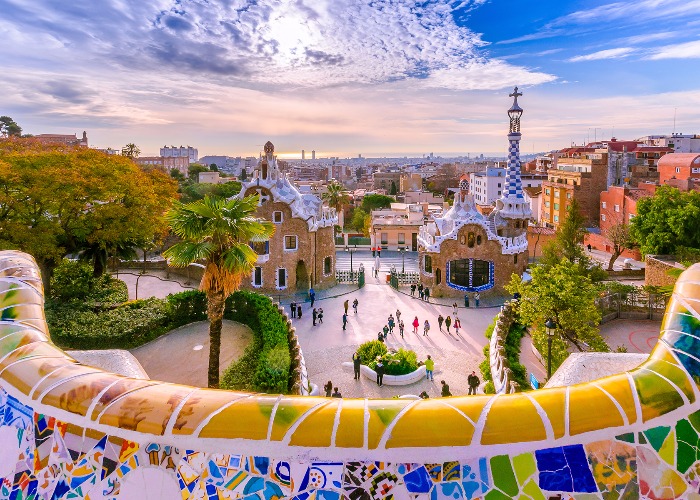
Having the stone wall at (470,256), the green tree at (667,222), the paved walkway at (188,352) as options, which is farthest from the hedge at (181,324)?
the green tree at (667,222)

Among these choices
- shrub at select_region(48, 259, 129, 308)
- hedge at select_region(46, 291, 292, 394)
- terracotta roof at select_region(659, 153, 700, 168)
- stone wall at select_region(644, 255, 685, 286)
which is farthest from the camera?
terracotta roof at select_region(659, 153, 700, 168)

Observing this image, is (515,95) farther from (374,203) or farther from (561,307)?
(374,203)

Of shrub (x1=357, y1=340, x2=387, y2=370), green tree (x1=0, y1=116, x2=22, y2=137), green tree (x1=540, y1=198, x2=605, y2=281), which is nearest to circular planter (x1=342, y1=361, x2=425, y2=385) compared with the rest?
shrub (x1=357, y1=340, x2=387, y2=370)

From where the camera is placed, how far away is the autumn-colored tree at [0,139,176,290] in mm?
24203

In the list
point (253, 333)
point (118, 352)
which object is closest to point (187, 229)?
point (118, 352)

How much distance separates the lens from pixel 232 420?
5.08 metres

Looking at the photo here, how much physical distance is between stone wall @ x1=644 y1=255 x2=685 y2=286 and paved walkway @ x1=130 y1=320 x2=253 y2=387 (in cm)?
2486

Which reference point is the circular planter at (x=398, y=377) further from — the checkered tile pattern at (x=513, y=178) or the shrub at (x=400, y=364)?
the checkered tile pattern at (x=513, y=178)

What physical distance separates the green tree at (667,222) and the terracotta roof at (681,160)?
68.2 ft

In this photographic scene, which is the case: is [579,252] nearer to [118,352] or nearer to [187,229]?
[187,229]

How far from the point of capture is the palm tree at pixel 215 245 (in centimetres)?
1546

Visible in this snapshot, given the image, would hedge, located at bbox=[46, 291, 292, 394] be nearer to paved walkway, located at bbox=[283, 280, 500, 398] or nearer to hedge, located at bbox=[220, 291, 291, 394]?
hedge, located at bbox=[220, 291, 291, 394]

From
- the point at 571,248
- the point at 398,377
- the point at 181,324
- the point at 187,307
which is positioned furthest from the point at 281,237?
the point at 571,248

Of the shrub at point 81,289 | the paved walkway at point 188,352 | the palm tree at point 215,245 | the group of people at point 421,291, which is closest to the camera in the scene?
the palm tree at point 215,245
